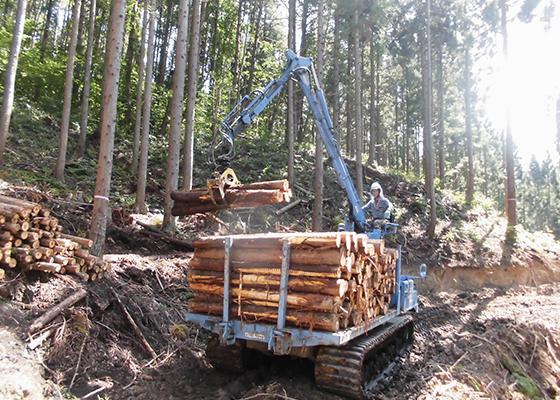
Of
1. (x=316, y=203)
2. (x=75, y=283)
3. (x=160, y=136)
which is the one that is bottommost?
(x=75, y=283)

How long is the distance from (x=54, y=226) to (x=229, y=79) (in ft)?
70.9

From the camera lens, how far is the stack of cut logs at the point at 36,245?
6.27 m

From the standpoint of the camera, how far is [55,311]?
5.97m

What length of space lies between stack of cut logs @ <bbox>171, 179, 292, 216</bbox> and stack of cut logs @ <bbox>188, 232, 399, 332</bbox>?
0.51 metres

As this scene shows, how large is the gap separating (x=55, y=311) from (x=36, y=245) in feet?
4.33

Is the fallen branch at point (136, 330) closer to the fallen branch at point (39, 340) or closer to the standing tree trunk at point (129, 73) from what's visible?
the fallen branch at point (39, 340)

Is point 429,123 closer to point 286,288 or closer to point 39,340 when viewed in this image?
point 286,288

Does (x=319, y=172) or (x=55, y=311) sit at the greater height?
(x=319, y=172)

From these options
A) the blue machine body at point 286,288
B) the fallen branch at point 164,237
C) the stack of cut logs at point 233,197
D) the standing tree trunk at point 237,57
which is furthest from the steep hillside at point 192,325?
the standing tree trunk at point 237,57

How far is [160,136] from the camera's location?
2402 cm

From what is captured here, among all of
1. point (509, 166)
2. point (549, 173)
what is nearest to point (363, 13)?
point (509, 166)

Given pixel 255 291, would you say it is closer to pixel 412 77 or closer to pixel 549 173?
pixel 412 77

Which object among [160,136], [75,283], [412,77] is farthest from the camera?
[412,77]

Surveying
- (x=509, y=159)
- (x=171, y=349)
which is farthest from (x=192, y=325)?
(x=509, y=159)
